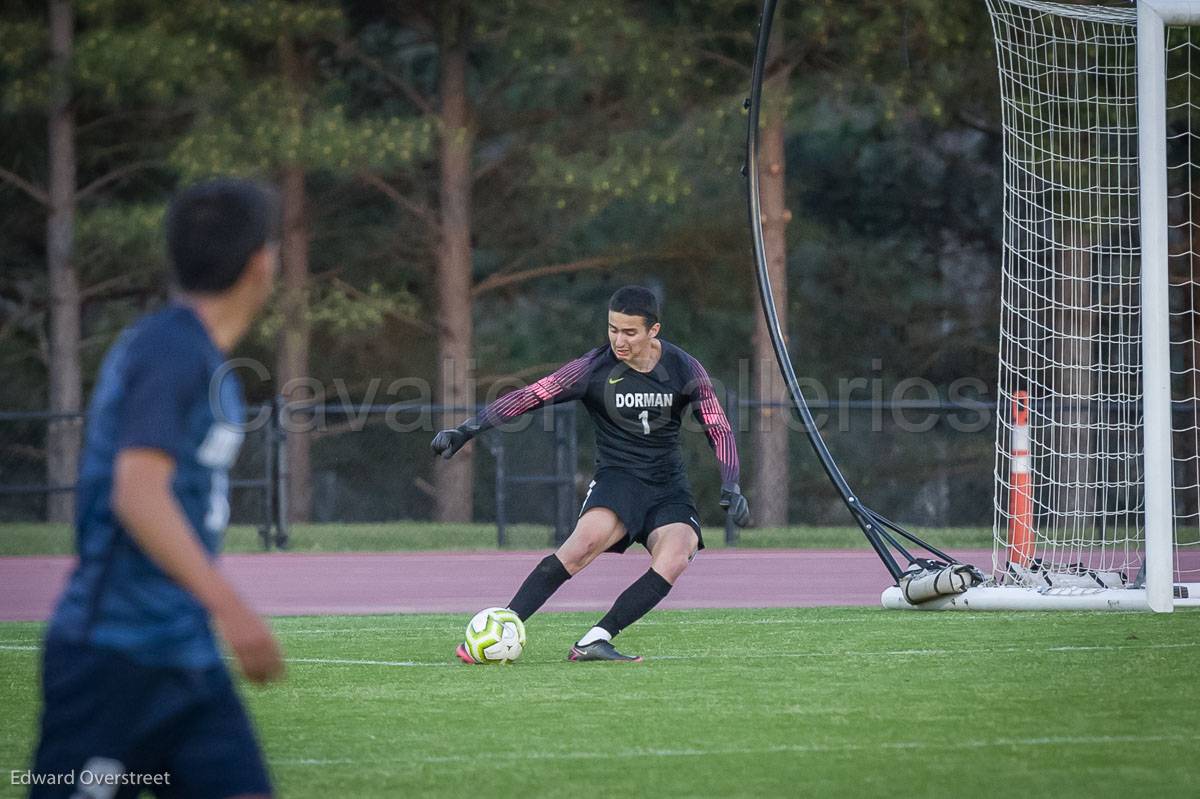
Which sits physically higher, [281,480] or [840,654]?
[281,480]

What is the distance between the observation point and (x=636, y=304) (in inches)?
336

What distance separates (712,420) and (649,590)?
3.24ft

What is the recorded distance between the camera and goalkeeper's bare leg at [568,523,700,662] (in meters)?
8.49

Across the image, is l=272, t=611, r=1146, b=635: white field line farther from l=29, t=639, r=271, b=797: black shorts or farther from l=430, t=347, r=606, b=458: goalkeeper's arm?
l=29, t=639, r=271, b=797: black shorts

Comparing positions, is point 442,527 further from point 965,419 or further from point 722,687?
point 722,687

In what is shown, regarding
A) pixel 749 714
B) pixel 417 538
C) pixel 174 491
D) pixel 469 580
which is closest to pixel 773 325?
pixel 749 714

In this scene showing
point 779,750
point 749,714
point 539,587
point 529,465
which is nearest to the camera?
point 779,750

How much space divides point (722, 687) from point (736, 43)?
761 inches

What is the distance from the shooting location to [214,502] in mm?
3283

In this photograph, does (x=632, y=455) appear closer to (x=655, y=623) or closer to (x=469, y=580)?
(x=655, y=623)

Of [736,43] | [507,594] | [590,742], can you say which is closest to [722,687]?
[590,742]

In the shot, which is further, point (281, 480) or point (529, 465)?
point (529, 465)

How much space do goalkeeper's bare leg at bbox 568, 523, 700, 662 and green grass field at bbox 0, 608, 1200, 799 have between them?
18 cm

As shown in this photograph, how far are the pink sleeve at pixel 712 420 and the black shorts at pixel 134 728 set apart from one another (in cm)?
572
